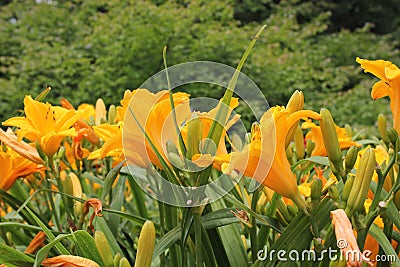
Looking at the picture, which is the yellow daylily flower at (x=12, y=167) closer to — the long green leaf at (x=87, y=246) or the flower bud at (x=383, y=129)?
the long green leaf at (x=87, y=246)

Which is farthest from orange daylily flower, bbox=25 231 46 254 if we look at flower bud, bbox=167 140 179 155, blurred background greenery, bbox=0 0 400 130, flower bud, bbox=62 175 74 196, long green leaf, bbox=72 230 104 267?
blurred background greenery, bbox=0 0 400 130

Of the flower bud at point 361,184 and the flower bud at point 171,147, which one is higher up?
the flower bud at point 171,147

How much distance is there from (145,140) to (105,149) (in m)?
0.06

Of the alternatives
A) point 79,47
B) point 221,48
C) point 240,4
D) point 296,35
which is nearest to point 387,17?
point 240,4

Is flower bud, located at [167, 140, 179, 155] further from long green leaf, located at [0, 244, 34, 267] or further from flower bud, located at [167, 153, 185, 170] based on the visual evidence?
long green leaf, located at [0, 244, 34, 267]

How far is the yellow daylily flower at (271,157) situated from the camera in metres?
0.50

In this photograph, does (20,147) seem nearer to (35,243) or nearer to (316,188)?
(35,243)

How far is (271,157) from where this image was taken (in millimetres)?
503

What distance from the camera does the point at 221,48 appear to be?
171 inches

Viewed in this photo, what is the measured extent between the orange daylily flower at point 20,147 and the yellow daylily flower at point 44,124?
0.01 metres

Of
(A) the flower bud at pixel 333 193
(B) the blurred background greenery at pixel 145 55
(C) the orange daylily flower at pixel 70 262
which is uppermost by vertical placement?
(A) the flower bud at pixel 333 193

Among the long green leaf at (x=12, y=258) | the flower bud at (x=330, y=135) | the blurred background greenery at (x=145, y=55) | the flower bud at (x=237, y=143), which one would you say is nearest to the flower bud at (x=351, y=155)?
the flower bud at (x=330, y=135)

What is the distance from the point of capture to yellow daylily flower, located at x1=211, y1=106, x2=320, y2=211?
1.63ft

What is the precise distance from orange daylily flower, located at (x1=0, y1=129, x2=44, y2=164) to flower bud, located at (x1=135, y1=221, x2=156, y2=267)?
0.28m
